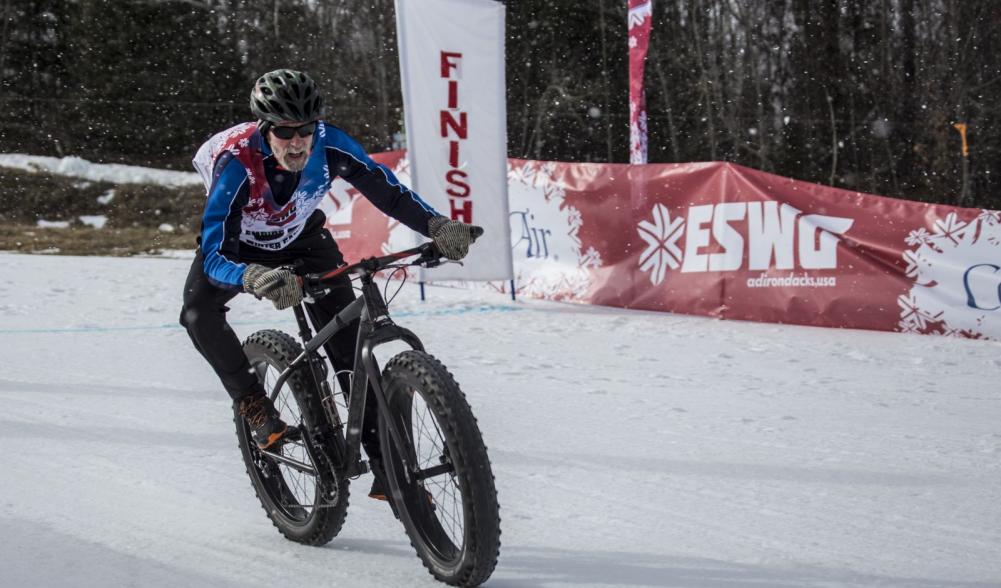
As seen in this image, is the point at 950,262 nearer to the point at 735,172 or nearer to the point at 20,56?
the point at 735,172

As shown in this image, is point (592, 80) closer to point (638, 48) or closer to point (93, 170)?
point (93, 170)

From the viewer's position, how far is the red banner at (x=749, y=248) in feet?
30.0

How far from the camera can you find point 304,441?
3928mm

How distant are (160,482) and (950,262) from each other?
6906 mm

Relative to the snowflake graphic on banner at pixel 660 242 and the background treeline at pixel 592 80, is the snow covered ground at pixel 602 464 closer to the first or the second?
the snowflake graphic on banner at pixel 660 242

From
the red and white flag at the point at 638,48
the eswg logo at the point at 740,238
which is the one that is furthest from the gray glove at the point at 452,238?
the red and white flag at the point at 638,48

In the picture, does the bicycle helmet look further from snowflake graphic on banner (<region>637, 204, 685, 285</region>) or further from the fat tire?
snowflake graphic on banner (<region>637, 204, 685, 285</region>)

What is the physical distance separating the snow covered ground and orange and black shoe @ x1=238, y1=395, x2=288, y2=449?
412 millimetres

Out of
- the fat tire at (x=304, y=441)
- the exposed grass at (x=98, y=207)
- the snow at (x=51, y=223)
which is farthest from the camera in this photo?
the snow at (x=51, y=223)

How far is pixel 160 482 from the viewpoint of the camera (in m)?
4.82

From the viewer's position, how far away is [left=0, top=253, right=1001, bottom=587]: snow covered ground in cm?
376

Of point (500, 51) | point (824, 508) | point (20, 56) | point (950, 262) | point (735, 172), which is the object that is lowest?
point (824, 508)

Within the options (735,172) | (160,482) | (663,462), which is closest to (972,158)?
(735,172)

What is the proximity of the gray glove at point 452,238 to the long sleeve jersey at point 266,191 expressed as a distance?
4.9 inches
